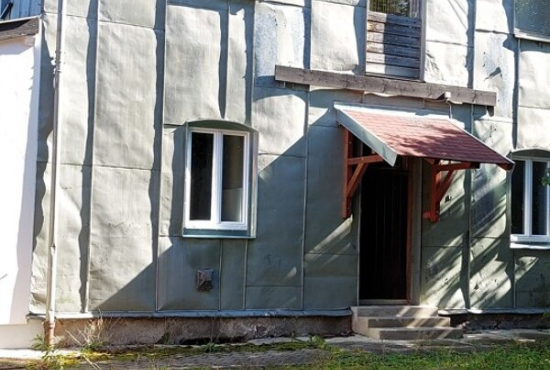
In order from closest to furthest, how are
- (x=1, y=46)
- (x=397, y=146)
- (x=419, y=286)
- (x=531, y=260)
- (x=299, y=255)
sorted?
1. (x=1, y=46)
2. (x=397, y=146)
3. (x=299, y=255)
4. (x=419, y=286)
5. (x=531, y=260)

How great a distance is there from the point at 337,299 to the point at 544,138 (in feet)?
15.7

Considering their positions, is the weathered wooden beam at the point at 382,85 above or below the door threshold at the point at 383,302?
above

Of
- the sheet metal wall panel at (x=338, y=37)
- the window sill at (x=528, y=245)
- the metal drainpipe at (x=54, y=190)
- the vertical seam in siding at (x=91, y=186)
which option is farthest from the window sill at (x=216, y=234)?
the window sill at (x=528, y=245)

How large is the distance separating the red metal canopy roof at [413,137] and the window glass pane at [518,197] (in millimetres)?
1730

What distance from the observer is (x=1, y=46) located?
10242 mm

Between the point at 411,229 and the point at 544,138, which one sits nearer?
the point at 411,229

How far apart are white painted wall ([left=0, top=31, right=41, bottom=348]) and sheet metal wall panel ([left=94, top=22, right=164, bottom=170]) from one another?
2.88 feet

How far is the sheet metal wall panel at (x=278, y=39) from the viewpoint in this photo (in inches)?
459

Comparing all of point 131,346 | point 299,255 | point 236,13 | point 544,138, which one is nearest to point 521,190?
point 544,138

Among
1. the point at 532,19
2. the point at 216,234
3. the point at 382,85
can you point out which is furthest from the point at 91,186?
the point at 532,19

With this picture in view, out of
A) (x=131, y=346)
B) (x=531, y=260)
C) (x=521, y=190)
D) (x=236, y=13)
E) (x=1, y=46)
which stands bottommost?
(x=131, y=346)

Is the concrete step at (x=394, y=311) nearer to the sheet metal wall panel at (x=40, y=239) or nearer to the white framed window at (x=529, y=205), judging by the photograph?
the white framed window at (x=529, y=205)

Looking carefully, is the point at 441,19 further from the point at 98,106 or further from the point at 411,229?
the point at 98,106

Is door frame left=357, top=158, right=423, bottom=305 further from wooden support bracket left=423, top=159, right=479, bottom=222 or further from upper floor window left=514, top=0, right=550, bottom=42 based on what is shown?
upper floor window left=514, top=0, right=550, bottom=42
